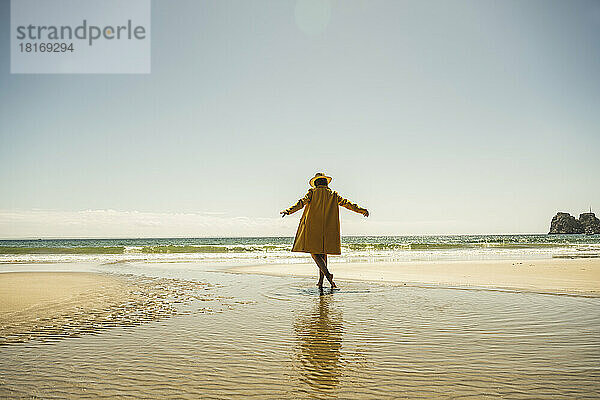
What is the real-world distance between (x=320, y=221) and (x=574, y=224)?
144m

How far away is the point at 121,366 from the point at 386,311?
12.2 feet

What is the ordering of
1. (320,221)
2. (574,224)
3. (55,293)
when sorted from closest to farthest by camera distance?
(55,293), (320,221), (574,224)

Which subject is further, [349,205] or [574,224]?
[574,224]

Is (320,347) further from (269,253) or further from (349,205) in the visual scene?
(269,253)

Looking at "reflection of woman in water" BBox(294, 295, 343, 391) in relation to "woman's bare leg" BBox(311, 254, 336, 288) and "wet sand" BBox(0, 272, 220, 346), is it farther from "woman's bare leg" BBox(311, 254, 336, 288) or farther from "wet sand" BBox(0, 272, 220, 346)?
"woman's bare leg" BBox(311, 254, 336, 288)

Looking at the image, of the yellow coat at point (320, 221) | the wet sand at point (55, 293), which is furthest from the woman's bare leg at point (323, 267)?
the wet sand at point (55, 293)

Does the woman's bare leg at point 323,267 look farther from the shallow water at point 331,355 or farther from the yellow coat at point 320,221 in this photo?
the shallow water at point 331,355

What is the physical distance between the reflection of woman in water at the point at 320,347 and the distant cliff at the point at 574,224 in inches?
5660

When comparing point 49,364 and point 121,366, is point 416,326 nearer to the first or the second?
point 121,366

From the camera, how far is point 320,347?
4555mm

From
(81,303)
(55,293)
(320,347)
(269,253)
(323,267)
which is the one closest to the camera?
(320,347)

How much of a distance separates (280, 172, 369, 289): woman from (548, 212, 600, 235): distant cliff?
141 metres

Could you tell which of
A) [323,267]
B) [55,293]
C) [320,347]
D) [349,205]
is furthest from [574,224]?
[320,347]

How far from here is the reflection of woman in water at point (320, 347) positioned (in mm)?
3600
